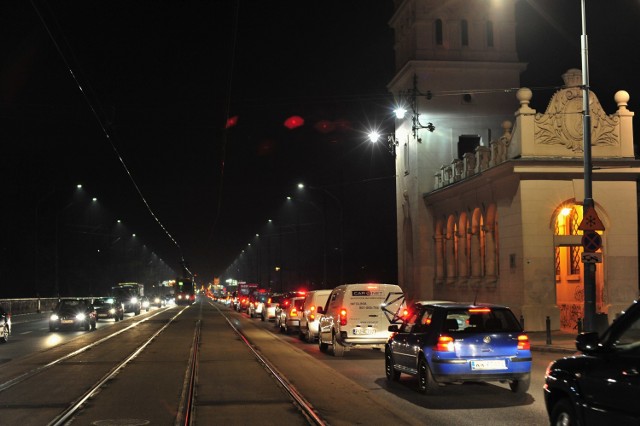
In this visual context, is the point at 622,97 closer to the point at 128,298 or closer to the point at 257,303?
the point at 257,303

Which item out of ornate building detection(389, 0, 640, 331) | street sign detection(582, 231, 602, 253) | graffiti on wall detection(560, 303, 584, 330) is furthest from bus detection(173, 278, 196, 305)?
street sign detection(582, 231, 602, 253)

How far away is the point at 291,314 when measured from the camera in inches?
1362

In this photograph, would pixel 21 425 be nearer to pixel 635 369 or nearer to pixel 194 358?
pixel 635 369

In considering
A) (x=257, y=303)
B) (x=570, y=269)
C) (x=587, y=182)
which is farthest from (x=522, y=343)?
(x=257, y=303)

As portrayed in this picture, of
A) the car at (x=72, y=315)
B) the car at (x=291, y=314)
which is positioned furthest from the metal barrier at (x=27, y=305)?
the car at (x=291, y=314)

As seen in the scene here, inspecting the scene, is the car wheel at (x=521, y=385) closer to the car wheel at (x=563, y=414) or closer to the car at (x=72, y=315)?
the car wheel at (x=563, y=414)

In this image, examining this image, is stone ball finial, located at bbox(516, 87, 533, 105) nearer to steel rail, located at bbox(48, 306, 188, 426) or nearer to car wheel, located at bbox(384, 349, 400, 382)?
steel rail, located at bbox(48, 306, 188, 426)

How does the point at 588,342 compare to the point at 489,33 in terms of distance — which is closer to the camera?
the point at 588,342

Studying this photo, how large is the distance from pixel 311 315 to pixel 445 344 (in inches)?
624

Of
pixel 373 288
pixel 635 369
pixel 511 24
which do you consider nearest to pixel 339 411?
pixel 635 369

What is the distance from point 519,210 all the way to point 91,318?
20862 mm

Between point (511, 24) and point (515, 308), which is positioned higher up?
point (511, 24)

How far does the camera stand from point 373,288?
892 inches

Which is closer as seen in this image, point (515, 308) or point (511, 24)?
point (515, 308)
